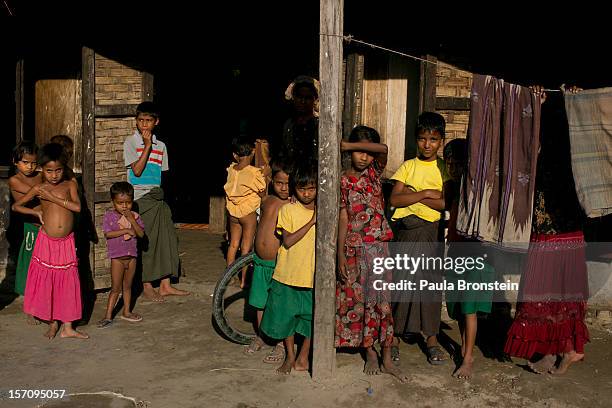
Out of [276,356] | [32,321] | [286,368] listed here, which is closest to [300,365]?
[286,368]

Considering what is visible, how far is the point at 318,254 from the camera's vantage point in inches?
212

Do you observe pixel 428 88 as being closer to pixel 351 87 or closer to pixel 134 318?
pixel 351 87

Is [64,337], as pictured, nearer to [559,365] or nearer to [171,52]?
[171,52]

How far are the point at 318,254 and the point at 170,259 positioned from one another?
2.50 metres

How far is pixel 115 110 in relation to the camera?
→ 24.4 feet

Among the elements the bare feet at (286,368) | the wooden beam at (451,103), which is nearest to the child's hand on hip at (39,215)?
the bare feet at (286,368)

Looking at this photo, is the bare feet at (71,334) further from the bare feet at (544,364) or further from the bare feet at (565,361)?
the bare feet at (565,361)

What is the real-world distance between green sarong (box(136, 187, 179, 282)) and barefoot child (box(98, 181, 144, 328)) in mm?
515

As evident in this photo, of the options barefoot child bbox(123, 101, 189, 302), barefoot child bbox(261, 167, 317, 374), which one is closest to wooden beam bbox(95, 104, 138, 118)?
barefoot child bbox(123, 101, 189, 302)

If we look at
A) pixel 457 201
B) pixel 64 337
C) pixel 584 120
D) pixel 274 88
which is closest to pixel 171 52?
pixel 274 88

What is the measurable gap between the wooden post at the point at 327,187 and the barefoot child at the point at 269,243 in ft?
1.66

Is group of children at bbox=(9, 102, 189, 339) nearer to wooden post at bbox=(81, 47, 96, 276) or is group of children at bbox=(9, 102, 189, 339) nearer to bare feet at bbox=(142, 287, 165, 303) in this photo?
bare feet at bbox=(142, 287, 165, 303)

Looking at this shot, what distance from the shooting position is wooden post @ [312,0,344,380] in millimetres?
5098

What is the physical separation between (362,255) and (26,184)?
3.07 metres
